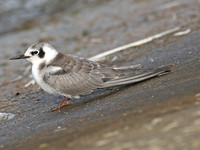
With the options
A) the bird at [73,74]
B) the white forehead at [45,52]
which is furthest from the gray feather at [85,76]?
the white forehead at [45,52]

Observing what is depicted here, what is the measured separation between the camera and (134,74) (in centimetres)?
561

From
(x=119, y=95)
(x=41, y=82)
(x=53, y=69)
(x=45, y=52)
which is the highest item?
(x=45, y=52)

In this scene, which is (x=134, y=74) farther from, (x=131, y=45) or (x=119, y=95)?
(x=131, y=45)

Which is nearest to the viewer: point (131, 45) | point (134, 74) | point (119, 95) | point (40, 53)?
point (119, 95)

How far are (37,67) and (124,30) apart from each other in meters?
4.35

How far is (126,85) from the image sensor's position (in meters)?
5.82

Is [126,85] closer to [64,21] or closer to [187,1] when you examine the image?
[187,1]

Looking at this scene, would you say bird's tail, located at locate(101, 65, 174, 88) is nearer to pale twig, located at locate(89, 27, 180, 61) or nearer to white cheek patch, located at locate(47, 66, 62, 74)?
white cheek patch, located at locate(47, 66, 62, 74)

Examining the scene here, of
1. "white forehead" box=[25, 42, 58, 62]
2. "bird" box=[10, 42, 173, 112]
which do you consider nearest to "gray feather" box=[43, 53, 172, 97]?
"bird" box=[10, 42, 173, 112]

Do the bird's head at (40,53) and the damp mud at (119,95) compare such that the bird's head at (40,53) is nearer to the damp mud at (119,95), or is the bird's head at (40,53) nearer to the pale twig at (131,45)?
the damp mud at (119,95)

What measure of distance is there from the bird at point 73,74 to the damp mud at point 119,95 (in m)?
0.14

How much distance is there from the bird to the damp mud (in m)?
0.14

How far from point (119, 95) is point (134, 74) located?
0.43 meters

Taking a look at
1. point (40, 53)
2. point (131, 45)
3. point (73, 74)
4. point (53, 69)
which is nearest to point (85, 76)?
point (73, 74)
